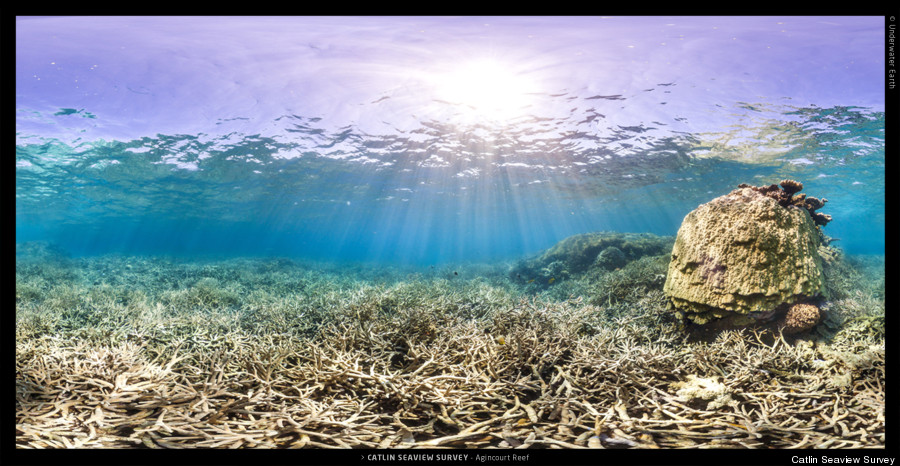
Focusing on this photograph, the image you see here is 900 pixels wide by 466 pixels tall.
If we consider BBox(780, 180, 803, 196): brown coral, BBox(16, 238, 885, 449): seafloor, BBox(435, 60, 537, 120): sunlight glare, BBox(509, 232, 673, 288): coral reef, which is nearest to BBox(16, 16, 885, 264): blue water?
BBox(435, 60, 537, 120): sunlight glare

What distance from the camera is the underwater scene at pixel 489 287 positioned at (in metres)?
2.96

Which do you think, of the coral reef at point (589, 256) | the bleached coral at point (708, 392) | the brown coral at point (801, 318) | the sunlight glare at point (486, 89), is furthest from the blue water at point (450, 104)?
the coral reef at point (589, 256)

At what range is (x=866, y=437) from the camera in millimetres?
2855

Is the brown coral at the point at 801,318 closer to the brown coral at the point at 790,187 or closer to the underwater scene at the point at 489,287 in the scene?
the underwater scene at the point at 489,287

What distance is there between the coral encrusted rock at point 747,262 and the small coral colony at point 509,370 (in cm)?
2

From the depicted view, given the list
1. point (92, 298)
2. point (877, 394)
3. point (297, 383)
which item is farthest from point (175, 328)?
point (877, 394)

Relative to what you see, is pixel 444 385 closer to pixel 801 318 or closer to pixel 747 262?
pixel 747 262

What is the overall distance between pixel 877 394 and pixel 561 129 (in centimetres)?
1285

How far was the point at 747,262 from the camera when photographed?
4578 millimetres

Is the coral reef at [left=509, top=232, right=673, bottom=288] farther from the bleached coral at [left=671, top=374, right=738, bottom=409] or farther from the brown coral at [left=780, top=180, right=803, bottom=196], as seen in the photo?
the bleached coral at [left=671, top=374, right=738, bottom=409]

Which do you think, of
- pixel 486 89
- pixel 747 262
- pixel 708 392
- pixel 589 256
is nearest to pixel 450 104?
pixel 486 89

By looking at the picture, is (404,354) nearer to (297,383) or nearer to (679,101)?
(297,383)

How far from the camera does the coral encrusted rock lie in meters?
4.51

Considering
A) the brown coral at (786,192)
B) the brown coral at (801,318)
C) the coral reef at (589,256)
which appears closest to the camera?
the brown coral at (801,318)
